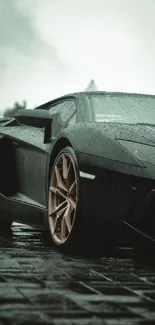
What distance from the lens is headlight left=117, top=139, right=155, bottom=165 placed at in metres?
3.66

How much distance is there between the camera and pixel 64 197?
172 inches

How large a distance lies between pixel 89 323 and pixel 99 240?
1.85 metres

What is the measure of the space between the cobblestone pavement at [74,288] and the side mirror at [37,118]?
39.1 inches

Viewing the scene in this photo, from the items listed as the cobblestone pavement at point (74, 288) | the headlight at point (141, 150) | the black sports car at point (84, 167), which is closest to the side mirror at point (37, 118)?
the black sports car at point (84, 167)

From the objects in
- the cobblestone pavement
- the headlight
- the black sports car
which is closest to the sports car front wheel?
the black sports car

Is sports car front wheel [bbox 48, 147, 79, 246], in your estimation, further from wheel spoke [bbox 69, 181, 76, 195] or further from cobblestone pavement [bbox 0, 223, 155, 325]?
cobblestone pavement [bbox 0, 223, 155, 325]

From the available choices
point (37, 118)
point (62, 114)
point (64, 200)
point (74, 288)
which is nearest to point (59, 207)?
point (64, 200)

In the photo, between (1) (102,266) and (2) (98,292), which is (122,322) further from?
(1) (102,266)

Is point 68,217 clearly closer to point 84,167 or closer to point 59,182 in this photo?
point 59,182

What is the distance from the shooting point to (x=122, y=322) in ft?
7.54

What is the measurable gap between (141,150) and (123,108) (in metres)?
1.20

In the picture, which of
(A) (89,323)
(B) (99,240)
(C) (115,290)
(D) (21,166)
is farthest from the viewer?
(D) (21,166)

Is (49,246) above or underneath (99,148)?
underneath

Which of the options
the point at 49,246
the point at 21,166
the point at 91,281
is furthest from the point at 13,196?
the point at 91,281
